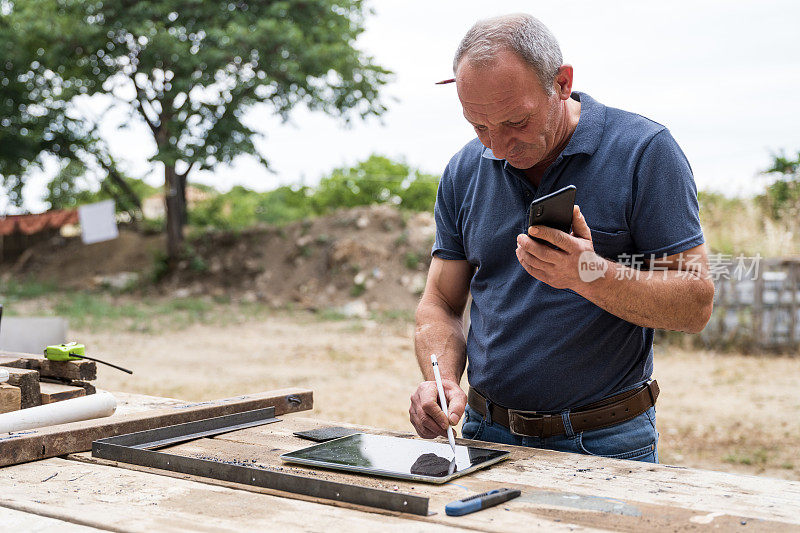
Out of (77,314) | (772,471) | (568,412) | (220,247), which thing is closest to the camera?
(568,412)

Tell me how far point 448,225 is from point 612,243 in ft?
1.71

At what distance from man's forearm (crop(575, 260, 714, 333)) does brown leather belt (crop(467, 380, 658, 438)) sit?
24 centimetres

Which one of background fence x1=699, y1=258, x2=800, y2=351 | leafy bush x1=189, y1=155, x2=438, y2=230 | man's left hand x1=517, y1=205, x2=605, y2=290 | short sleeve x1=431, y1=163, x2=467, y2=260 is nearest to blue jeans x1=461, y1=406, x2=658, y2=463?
man's left hand x1=517, y1=205, x2=605, y2=290

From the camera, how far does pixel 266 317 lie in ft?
39.4

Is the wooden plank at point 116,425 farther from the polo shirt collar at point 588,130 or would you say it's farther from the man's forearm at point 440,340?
the polo shirt collar at point 588,130

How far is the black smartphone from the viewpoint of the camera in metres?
1.46

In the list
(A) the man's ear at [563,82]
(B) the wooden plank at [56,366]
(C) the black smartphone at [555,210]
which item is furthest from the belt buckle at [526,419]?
→ (B) the wooden plank at [56,366]

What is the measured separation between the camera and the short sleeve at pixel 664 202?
1762 mm

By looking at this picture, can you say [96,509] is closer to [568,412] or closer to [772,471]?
[568,412]

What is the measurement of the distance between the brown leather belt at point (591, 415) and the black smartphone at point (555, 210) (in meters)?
0.53

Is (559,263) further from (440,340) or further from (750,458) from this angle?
(750,458)

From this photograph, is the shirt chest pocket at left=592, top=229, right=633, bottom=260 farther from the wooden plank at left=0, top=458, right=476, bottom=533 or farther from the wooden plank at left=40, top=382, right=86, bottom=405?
the wooden plank at left=40, top=382, right=86, bottom=405

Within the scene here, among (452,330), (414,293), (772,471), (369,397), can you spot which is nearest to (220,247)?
(414,293)

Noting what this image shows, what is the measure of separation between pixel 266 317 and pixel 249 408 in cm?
1009
